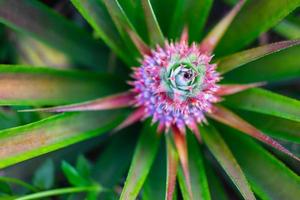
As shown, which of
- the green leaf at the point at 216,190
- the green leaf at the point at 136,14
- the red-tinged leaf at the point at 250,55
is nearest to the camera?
the red-tinged leaf at the point at 250,55

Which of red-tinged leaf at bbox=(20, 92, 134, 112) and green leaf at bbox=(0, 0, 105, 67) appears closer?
red-tinged leaf at bbox=(20, 92, 134, 112)

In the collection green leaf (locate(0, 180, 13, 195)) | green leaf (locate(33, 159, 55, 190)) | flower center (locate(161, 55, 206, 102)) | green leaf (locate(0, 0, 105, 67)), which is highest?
green leaf (locate(0, 0, 105, 67))

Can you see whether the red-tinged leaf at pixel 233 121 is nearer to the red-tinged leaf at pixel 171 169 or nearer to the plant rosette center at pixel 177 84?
the plant rosette center at pixel 177 84

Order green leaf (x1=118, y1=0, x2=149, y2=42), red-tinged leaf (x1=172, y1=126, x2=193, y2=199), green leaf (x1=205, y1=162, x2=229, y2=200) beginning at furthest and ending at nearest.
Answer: green leaf (x1=205, y1=162, x2=229, y2=200)
green leaf (x1=118, y1=0, x2=149, y2=42)
red-tinged leaf (x1=172, y1=126, x2=193, y2=199)

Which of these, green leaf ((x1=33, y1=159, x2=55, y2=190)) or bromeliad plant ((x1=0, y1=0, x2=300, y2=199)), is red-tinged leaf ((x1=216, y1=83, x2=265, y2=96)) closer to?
bromeliad plant ((x1=0, y1=0, x2=300, y2=199))

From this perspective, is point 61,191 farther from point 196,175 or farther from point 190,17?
point 190,17

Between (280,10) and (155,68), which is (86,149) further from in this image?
(280,10)

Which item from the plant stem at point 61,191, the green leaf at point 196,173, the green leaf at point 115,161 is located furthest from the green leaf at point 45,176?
the green leaf at point 196,173

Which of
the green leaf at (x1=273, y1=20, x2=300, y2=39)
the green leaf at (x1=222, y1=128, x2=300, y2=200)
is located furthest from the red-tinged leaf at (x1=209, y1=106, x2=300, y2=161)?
the green leaf at (x1=273, y1=20, x2=300, y2=39)
